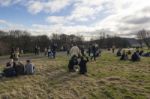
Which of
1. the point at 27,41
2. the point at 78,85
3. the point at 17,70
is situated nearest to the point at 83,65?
the point at 78,85

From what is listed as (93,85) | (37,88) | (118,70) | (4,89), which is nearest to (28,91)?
(37,88)

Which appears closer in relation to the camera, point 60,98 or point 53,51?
point 60,98

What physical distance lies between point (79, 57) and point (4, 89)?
24.6ft

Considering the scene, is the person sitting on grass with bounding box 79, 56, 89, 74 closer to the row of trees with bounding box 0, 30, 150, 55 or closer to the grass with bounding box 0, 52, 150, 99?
the grass with bounding box 0, 52, 150, 99

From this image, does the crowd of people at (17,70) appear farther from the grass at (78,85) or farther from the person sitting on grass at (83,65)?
the person sitting on grass at (83,65)

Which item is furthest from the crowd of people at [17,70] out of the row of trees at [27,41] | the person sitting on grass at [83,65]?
the row of trees at [27,41]

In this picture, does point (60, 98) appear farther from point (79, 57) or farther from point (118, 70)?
point (118, 70)

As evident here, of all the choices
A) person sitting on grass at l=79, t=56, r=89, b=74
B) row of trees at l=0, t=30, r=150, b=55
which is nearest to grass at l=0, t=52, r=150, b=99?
person sitting on grass at l=79, t=56, r=89, b=74

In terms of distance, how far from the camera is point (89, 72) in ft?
73.2

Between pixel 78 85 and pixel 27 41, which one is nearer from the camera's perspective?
pixel 78 85

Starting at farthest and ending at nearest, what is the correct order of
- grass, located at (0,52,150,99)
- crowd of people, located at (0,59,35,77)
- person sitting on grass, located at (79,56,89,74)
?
person sitting on grass, located at (79,56,89,74)
crowd of people, located at (0,59,35,77)
grass, located at (0,52,150,99)

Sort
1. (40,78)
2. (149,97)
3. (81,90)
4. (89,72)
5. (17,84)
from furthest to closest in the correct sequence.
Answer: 1. (89,72)
2. (40,78)
3. (17,84)
4. (81,90)
5. (149,97)

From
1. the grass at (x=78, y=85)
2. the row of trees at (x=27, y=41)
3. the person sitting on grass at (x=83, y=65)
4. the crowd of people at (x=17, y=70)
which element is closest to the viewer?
the grass at (x=78, y=85)

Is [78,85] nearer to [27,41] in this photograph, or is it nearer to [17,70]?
[17,70]
